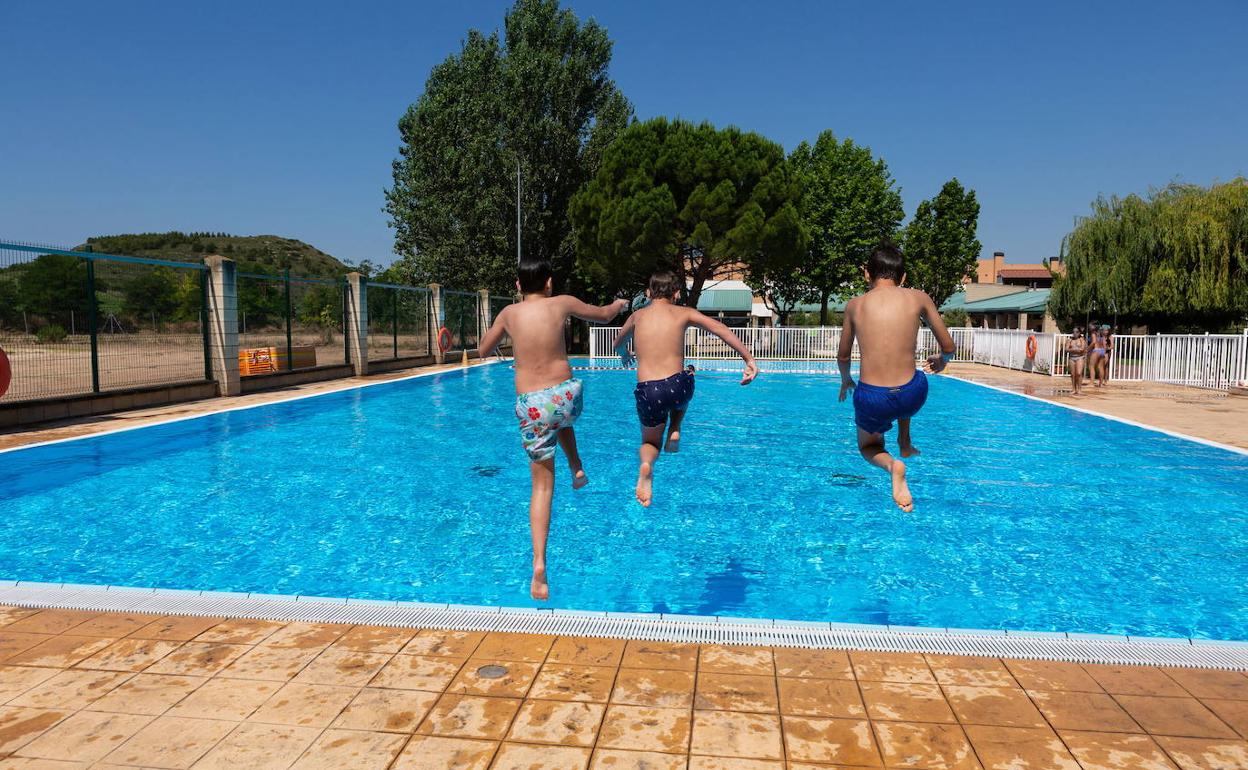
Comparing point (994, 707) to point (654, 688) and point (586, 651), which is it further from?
point (586, 651)

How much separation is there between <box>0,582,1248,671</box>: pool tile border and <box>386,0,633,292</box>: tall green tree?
32.6 meters

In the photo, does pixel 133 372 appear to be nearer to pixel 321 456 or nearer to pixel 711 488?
pixel 321 456

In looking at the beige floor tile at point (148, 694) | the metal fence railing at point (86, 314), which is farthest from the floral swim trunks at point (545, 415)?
the metal fence railing at point (86, 314)

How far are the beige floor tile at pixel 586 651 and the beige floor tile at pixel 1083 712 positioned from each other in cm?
202

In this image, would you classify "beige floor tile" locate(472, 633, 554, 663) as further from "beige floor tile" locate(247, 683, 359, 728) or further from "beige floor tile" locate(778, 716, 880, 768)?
"beige floor tile" locate(778, 716, 880, 768)

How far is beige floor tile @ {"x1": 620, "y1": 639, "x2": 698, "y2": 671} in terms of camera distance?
388cm

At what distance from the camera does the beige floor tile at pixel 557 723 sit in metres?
3.10

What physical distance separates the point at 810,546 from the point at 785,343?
85.5 feet

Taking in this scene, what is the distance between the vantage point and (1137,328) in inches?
1153

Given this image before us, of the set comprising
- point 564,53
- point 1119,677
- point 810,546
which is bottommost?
point 810,546

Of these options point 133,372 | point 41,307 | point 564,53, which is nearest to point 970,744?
point 41,307

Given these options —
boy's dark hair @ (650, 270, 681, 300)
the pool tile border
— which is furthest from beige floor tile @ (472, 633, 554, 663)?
boy's dark hair @ (650, 270, 681, 300)

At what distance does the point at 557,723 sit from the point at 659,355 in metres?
2.73

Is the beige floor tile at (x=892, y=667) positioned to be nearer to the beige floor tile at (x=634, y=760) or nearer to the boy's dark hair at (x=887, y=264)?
the beige floor tile at (x=634, y=760)
